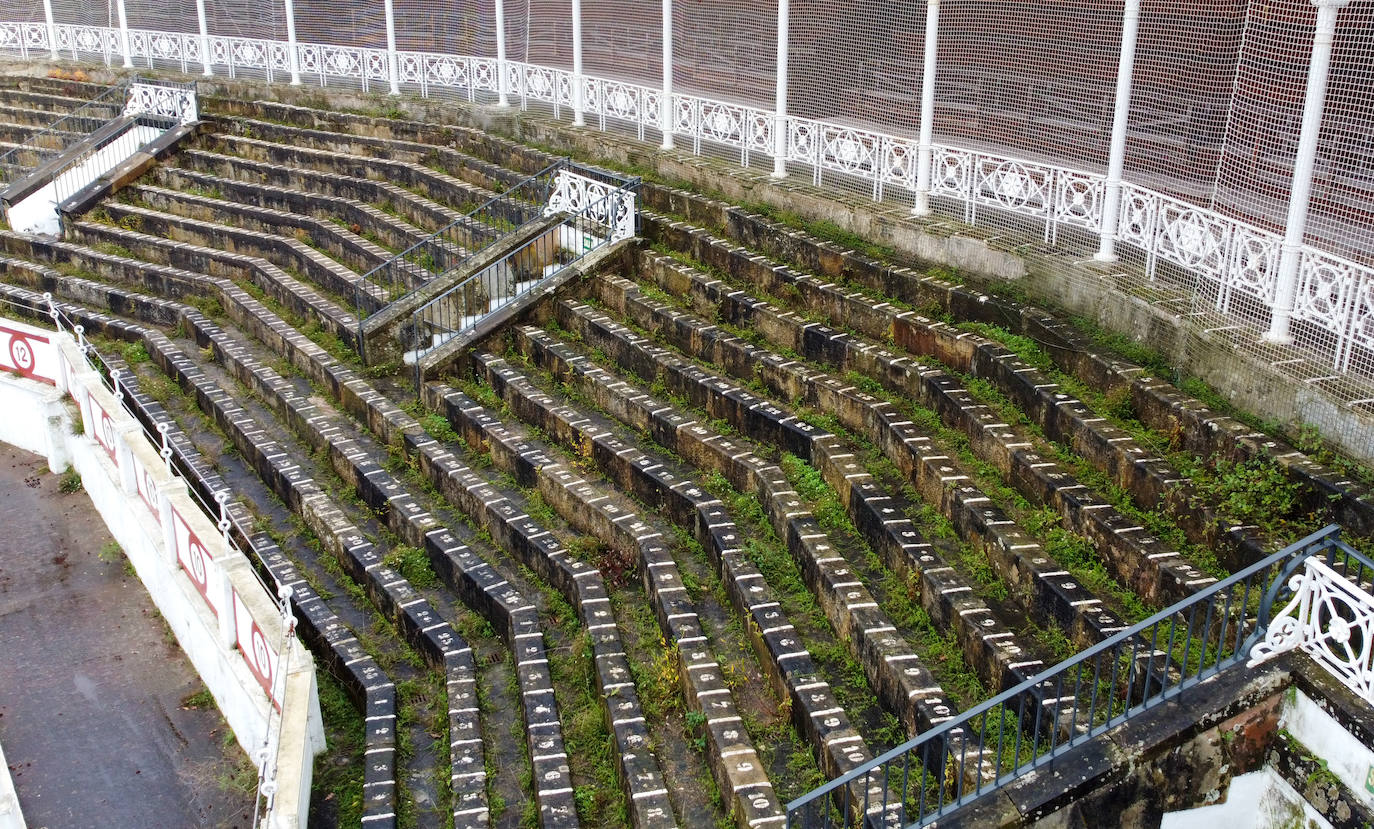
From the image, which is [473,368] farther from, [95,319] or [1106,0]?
[1106,0]

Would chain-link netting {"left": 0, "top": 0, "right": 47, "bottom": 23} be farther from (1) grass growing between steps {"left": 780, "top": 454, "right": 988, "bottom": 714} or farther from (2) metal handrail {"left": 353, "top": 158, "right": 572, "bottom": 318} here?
(1) grass growing between steps {"left": 780, "top": 454, "right": 988, "bottom": 714}

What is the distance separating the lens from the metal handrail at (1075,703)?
253 inches

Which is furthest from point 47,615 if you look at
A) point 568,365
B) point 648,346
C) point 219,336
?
point 648,346

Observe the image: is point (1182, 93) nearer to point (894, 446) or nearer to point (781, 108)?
point (894, 446)

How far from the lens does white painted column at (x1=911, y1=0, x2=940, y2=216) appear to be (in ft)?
40.5

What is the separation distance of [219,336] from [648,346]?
5.84 m

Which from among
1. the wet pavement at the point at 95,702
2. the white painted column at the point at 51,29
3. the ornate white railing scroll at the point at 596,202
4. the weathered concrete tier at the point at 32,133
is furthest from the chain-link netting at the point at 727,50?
the white painted column at the point at 51,29

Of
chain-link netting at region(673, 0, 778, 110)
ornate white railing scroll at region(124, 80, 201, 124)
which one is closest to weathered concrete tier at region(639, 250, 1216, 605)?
chain-link netting at region(673, 0, 778, 110)

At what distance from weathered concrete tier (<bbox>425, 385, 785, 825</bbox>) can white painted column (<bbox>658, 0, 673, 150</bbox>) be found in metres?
4.99

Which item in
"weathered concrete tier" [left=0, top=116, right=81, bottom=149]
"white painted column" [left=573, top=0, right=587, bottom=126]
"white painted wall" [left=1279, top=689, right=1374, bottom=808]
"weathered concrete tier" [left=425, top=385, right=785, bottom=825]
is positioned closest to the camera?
"white painted wall" [left=1279, top=689, right=1374, bottom=808]

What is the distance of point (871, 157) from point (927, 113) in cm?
83

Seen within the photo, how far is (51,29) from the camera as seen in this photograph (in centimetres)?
2339

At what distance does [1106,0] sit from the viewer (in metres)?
11.0

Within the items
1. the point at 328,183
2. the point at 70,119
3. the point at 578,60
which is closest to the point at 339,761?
the point at 328,183
